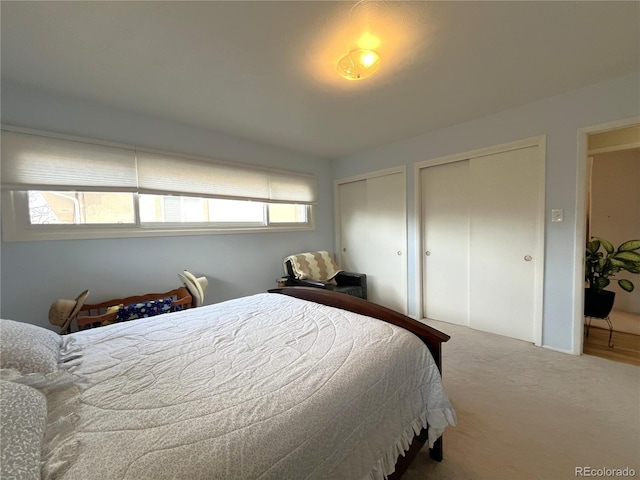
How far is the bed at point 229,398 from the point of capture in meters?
0.65

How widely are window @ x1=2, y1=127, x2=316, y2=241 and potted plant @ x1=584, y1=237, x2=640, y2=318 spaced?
3.70 meters

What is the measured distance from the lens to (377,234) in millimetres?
3852

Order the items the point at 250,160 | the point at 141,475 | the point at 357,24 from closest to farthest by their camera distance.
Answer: the point at 141,475
the point at 357,24
the point at 250,160

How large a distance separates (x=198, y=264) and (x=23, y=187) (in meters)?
1.49

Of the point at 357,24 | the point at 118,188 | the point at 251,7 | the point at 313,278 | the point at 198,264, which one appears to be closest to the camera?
the point at 251,7

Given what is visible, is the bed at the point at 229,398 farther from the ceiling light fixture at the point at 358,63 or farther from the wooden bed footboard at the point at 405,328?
the ceiling light fixture at the point at 358,63

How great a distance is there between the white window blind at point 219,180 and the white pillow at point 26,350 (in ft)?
5.54

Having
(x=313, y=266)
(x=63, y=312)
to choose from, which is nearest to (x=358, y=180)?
(x=313, y=266)

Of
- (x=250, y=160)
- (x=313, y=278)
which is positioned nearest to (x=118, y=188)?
(x=250, y=160)

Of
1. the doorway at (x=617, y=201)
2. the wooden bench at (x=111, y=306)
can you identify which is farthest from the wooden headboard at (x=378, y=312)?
the doorway at (x=617, y=201)

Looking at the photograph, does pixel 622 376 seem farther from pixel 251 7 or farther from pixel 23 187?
pixel 23 187

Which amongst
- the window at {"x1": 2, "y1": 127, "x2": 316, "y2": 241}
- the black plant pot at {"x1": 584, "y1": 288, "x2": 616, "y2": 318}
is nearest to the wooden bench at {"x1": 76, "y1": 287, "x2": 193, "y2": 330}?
the window at {"x1": 2, "y1": 127, "x2": 316, "y2": 241}

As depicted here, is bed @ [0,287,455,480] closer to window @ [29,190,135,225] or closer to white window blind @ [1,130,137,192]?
window @ [29,190,135,225]

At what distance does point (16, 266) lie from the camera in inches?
79.0
